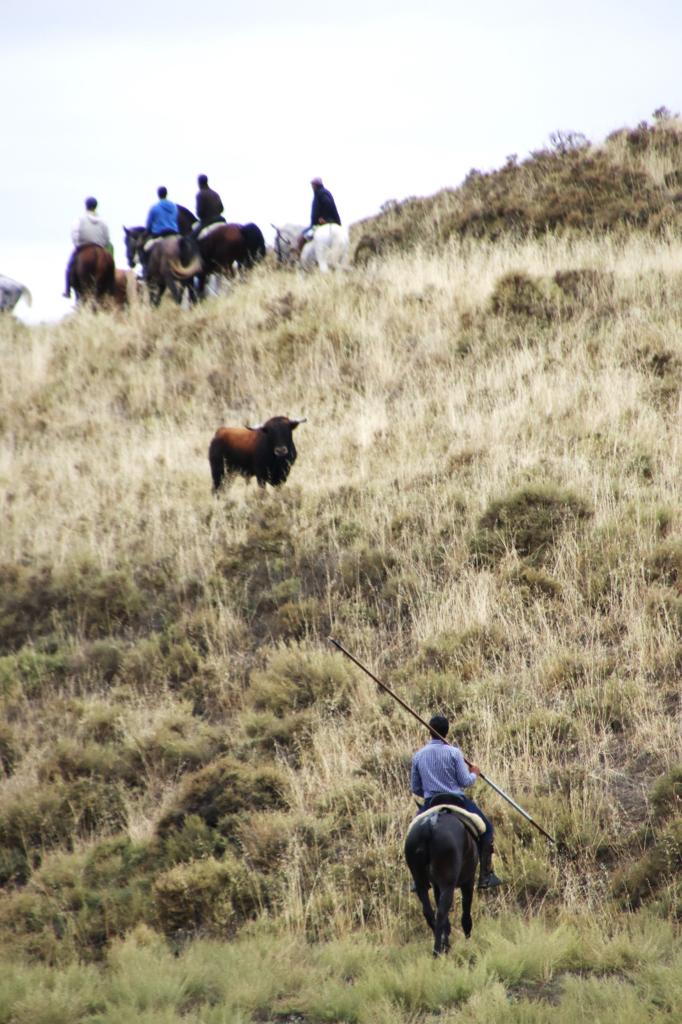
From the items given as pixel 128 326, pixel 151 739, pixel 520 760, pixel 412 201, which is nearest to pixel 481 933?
pixel 520 760

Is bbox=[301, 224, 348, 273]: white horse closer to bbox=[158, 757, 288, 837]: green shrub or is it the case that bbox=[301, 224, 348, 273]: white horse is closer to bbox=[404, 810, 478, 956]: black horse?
bbox=[158, 757, 288, 837]: green shrub

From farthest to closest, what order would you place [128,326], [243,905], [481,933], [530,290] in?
1. [128,326]
2. [530,290]
3. [243,905]
4. [481,933]

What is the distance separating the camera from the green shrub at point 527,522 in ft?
37.7

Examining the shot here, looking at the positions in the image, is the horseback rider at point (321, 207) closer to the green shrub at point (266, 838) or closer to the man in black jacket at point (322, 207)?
the man in black jacket at point (322, 207)

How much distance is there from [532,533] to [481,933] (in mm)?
4890

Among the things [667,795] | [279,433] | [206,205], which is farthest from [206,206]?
[667,795]

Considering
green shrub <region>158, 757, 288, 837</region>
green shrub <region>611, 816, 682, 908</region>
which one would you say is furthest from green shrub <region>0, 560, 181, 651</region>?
green shrub <region>611, 816, 682, 908</region>

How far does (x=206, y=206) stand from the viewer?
22.3 metres

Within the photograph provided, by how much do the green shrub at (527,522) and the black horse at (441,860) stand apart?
15.1ft

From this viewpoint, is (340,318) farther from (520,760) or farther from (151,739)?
(520,760)

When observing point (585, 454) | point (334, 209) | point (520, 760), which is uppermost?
point (334, 209)

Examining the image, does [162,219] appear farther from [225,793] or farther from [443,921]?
[443,921]

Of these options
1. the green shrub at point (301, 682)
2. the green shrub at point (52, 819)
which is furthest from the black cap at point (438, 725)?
the green shrub at point (52, 819)

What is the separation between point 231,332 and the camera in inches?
765
